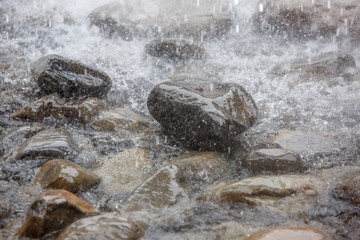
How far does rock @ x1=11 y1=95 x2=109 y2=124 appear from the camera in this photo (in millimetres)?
4055

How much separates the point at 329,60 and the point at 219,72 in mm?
1627

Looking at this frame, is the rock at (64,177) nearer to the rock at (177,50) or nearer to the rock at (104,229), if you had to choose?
the rock at (104,229)

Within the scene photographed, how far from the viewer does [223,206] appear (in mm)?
2766

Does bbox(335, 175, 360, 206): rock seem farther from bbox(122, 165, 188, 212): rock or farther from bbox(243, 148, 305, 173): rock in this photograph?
bbox(122, 165, 188, 212): rock

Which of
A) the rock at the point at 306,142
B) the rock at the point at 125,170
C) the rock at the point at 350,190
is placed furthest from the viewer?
the rock at the point at 306,142

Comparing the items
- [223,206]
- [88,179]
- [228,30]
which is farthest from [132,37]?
[223,206]

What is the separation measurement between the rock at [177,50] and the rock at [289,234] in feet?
12.7

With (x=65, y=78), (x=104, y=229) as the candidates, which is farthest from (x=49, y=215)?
(x=65, y=78)

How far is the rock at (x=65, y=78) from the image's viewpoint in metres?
4.39

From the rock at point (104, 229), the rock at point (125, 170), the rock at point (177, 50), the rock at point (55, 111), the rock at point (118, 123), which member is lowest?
the rock at point (125, 170)

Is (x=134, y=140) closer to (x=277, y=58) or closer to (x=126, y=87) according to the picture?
(x=126, y=87)

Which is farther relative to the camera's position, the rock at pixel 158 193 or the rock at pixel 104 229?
the rock at pixel 158 193

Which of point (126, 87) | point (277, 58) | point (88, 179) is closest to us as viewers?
point (88, 179)

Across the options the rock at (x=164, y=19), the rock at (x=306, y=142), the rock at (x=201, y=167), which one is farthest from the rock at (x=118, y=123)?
the rock at (x=164, y=19)
